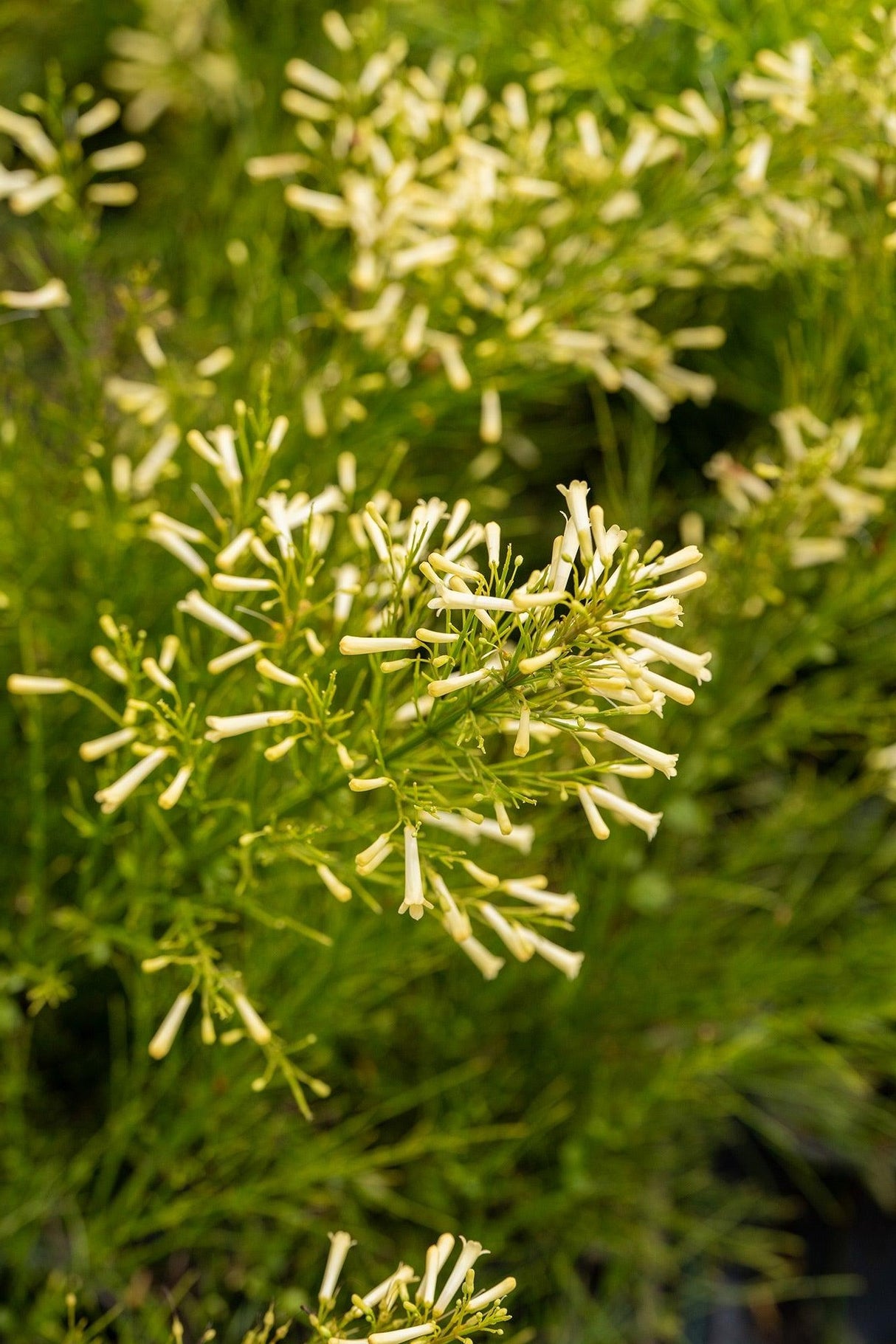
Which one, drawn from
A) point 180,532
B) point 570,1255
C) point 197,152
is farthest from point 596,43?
point 570,1255

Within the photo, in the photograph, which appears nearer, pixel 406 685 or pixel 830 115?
pixel 406 685

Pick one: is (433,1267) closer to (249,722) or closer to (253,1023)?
(253,1023)

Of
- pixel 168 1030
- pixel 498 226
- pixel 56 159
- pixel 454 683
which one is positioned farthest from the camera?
pixel 498 226

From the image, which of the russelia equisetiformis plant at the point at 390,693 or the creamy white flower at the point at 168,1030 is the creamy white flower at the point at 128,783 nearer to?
the russelia equisetiformis plant at the point at 390,693

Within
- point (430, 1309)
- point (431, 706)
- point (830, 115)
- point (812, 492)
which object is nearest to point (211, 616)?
point (431, 706)

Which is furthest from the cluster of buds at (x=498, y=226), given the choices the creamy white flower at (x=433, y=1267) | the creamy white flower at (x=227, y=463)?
the creamy white flower at (x=433, y=1267)

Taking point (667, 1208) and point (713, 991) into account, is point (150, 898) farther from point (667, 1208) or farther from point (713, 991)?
point (667, 1208)
